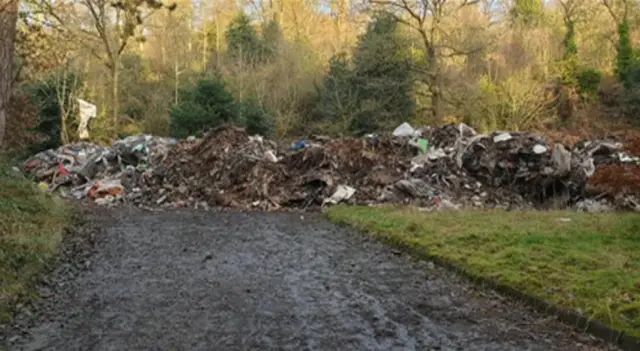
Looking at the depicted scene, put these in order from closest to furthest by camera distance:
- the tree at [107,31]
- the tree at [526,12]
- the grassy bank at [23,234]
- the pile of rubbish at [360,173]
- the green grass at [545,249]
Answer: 1. the green grass at [545,249]
2. the grassy bank at [23,234]
3. the pile of rubbish at [360,173]
4. the tree at [107,31]
5. the tree at [526,12]

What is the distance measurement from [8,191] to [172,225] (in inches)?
132

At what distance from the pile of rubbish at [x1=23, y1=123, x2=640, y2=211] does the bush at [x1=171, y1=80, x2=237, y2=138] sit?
605cm

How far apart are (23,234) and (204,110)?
18.2 m

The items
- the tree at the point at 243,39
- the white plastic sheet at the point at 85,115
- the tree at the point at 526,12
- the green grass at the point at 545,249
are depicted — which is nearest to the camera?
the green grass at the point at 545,249

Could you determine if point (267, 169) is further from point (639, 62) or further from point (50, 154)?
point (639, 62)

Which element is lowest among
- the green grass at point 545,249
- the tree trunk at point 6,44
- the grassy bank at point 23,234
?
the grassy bank at point 23,234

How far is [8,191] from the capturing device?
1148cm

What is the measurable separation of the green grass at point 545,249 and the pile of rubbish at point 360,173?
2.96 m

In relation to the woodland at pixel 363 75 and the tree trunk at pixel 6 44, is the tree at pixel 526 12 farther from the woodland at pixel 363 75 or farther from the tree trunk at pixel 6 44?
the tree trunk at pixel 6 44

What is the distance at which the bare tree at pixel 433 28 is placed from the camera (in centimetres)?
2725

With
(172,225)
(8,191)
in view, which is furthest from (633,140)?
(8,191)

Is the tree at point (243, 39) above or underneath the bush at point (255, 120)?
above

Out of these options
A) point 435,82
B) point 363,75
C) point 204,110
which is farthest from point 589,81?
point 204,110

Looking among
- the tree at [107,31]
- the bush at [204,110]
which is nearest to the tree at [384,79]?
the bush at [204,110]
